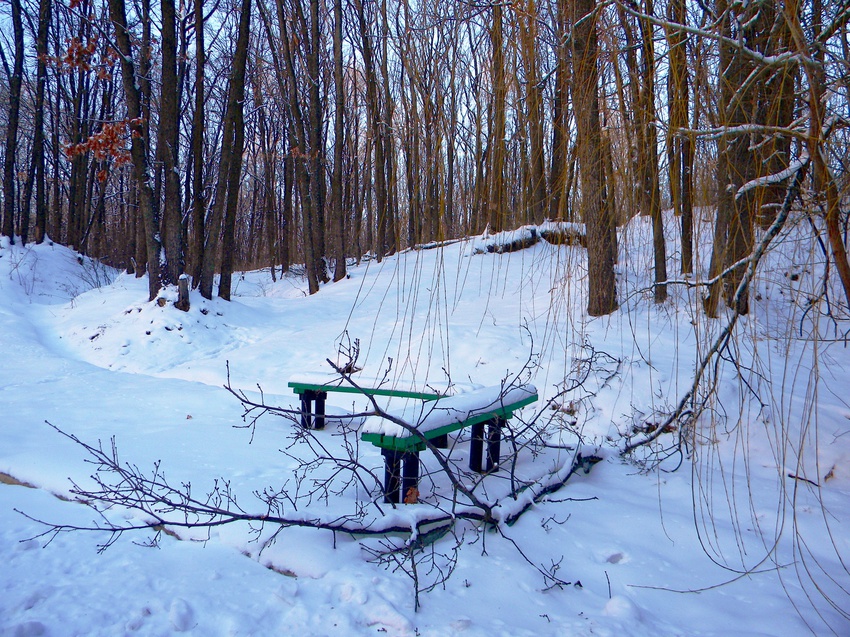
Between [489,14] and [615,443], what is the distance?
10.2 ft

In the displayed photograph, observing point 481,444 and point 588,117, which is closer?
point 588,117

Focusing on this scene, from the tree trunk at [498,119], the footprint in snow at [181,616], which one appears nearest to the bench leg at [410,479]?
the footprint in snow at [181,616]

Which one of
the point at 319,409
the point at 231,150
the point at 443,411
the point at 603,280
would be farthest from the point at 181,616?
the point at 231,150

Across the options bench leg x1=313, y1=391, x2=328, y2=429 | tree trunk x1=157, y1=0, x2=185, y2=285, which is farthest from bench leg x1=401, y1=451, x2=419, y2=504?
tree trunk x1=157, y1=0, x2=185, y2=285

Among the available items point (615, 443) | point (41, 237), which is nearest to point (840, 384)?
point (615, 443)

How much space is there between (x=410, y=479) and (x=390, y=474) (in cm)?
17

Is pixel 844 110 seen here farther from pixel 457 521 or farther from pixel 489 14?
pixel 457 521

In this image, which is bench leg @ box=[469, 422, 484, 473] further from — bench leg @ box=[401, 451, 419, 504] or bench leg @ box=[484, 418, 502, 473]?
bench leg @ box=[401, 451, 419, 504]

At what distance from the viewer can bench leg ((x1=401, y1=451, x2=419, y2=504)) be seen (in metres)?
2.73

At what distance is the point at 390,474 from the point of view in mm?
2658

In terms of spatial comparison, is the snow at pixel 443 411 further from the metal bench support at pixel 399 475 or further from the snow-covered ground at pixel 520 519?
the snow-covered ground at pixel 520 519

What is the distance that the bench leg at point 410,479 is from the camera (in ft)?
8.95

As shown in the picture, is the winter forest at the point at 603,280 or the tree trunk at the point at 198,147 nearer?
the winter forest at the point at 603,280

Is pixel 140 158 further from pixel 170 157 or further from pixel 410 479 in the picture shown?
pixel 410 479
